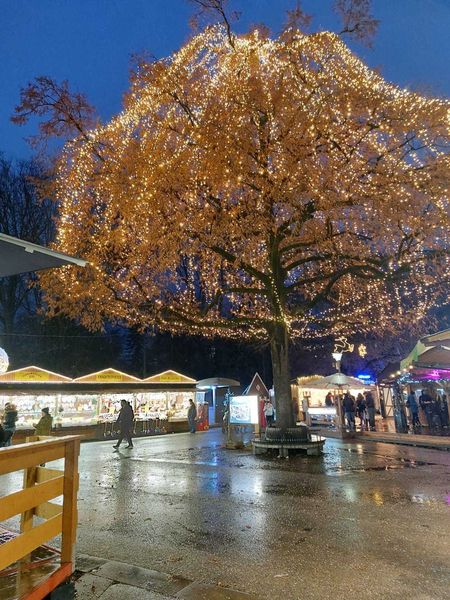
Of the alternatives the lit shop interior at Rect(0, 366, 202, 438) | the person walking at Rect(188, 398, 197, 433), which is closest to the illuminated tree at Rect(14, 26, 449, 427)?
the lit shop interior at Rect(0, 366, 202, 438)

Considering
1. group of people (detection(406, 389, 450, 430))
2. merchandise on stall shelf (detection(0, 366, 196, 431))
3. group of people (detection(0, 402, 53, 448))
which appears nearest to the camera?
group of people (detection(0, 402, 53, 448))

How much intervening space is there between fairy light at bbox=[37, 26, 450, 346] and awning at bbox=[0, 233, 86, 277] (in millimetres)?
8024

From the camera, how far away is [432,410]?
1897 cm

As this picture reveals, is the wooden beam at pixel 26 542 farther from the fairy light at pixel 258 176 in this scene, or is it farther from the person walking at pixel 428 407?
the person walking at pixel 428 407

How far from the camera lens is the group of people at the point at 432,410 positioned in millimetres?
18672

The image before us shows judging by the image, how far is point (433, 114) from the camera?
11555mm

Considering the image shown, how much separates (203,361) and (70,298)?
27343 millimetres

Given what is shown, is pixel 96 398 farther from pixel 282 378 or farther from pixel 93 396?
pixel 282 378

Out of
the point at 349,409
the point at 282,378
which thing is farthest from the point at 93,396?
the point at 349,409

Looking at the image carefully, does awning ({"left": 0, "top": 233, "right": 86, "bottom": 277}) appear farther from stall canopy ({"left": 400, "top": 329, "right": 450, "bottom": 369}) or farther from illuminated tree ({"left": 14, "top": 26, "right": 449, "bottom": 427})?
stall canopy ({"left": 400, "top": 329, "right": 450, "bottom": 369})

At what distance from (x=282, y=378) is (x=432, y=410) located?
949cm

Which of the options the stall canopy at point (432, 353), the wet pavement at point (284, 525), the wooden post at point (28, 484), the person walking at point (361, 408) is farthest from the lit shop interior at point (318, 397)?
the wooden post at point (28, 484)

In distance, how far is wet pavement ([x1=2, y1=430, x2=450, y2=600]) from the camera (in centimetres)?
412

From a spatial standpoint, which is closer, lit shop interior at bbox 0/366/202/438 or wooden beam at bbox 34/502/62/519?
wooden beam at bbox 34/502/62/519
